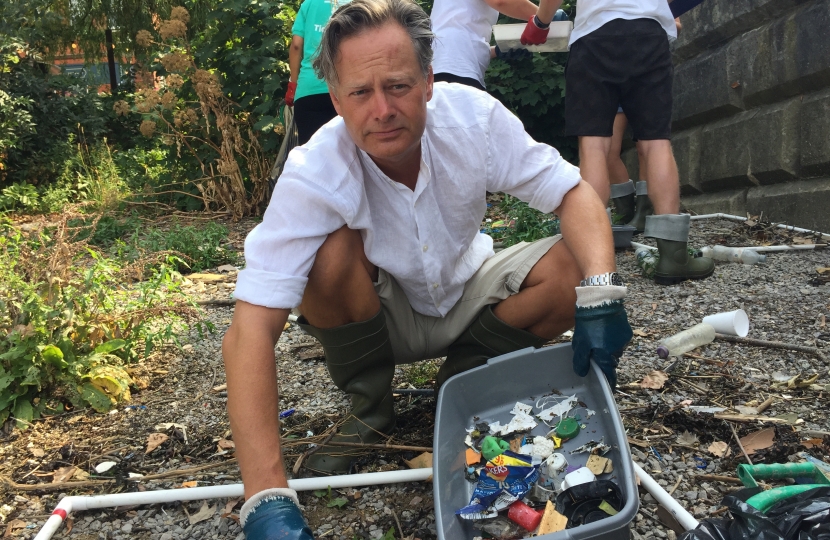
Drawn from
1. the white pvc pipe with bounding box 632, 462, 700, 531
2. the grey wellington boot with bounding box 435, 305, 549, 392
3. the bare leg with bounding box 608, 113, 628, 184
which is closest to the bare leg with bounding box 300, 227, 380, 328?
the grey wellington boot with bounding box 435, 305, 549, 392

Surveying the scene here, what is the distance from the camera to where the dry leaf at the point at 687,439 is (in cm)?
187

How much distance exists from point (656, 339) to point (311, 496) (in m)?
1.49

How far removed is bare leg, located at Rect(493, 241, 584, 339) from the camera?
1.89 metres

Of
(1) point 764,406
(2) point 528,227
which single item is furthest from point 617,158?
(1) point 764,406

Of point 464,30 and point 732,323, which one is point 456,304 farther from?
point 464,30

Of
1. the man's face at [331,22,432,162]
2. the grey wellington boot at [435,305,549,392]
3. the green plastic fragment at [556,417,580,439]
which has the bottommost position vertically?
the green plastic fragment at [556,417,580,439]

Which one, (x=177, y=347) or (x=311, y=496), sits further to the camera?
(x=177, y=347)

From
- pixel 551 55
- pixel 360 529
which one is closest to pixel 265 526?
pixel 360 529

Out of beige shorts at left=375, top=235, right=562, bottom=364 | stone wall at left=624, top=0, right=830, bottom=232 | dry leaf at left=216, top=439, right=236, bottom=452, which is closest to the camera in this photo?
beige shorts at left=375, top=235, right=562, bottom=364

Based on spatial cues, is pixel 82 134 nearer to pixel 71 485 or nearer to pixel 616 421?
pixel 71 485

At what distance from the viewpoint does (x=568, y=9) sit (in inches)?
245

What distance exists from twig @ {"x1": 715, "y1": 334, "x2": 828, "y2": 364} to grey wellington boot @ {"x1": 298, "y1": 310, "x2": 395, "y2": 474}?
131 cm

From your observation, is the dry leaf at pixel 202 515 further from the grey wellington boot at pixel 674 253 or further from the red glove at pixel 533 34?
the red glove at pixel 533 34

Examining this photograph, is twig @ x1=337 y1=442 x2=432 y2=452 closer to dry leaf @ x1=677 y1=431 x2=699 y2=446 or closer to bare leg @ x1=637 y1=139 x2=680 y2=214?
dry leaf @ x1=677 y1=431 x2=699 y2=446
